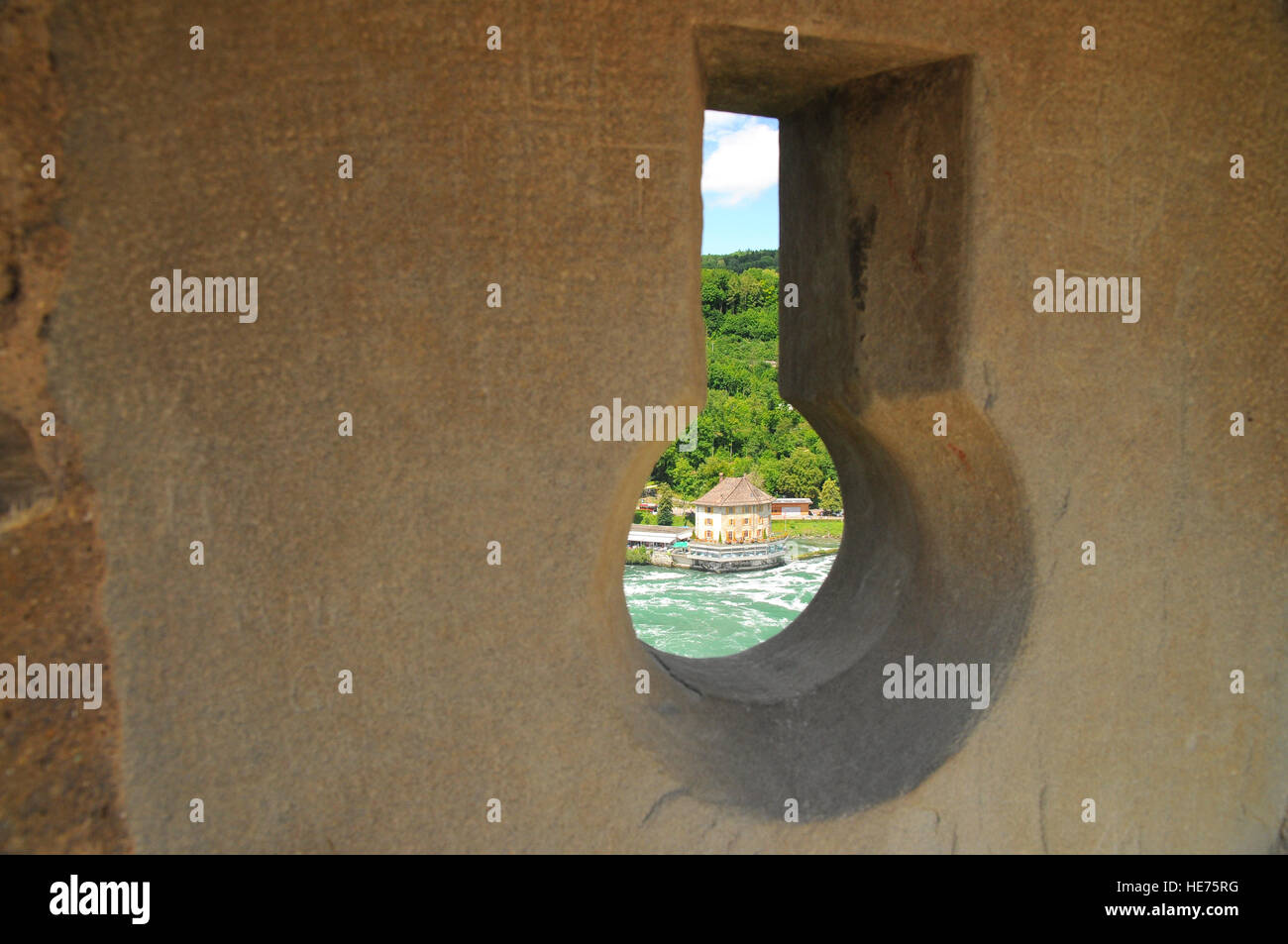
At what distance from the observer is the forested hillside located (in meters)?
18.3

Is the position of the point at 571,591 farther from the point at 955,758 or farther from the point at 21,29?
the point at 21,29

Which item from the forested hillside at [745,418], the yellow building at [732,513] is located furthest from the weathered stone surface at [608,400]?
the yellow building at [732,513]

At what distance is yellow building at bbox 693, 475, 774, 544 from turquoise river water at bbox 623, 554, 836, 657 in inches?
39.2

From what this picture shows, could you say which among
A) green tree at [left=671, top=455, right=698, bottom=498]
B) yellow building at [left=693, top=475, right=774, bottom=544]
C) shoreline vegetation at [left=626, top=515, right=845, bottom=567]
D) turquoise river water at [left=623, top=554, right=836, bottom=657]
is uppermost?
green tree at [left=671, top=455, right=698, bottom=498]

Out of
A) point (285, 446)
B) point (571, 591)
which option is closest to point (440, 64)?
point (285, 446)

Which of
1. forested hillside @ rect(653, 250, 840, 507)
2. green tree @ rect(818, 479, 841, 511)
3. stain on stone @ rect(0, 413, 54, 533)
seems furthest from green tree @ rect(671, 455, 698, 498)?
stain on stone @ rect(0, 413, 54, 533)

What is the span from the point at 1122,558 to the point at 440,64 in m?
2.20

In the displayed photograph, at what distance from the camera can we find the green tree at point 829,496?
69.1 ft

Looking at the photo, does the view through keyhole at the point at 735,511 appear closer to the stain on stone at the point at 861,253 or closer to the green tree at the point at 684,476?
the green tree at the point at 684,476

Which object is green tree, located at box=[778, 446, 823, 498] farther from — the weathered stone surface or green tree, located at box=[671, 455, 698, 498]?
the weathered stone surface

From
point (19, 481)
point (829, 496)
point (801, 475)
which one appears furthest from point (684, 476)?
point (19, 481)

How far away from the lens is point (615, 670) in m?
2.06

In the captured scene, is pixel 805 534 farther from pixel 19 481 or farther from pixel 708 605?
pixel 19 481

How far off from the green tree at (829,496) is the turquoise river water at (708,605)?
1.77 meters
